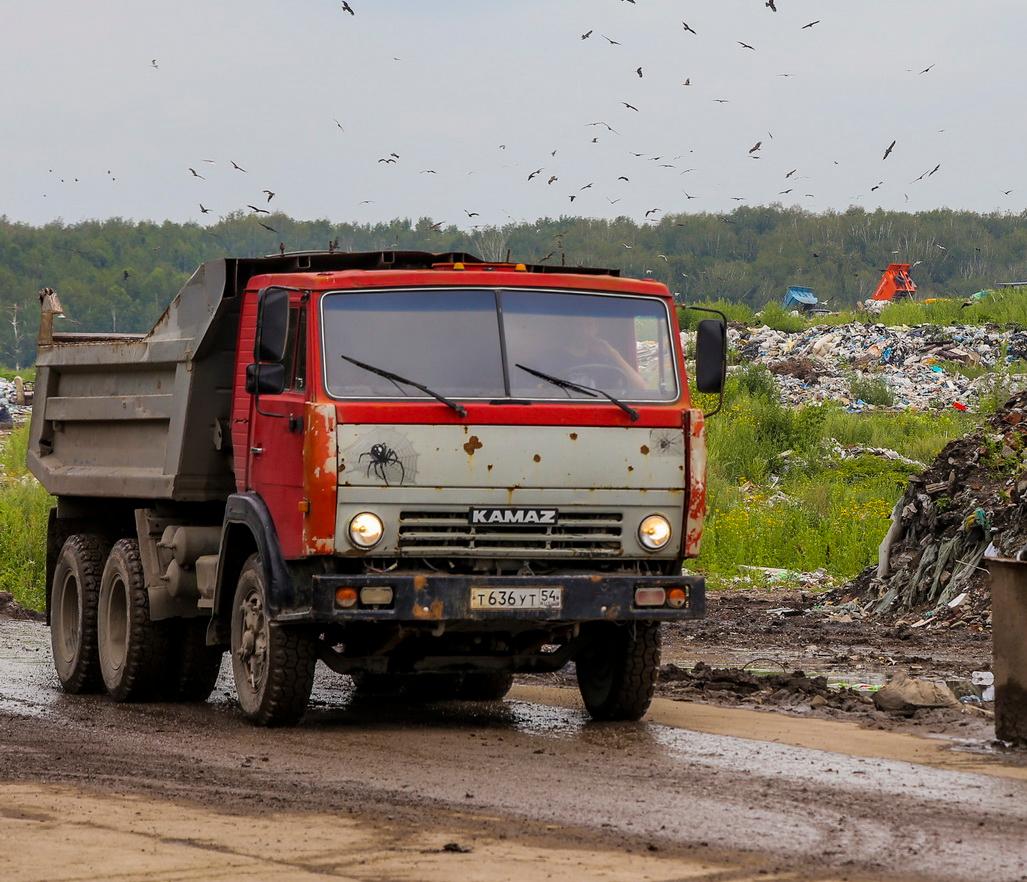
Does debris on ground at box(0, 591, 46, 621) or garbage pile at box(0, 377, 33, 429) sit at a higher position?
garbage pile at box(0, 377, 33, 429)

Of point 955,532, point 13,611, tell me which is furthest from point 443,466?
point 13,611

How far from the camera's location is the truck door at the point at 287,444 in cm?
931

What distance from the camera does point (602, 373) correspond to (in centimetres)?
967

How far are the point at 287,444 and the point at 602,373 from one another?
5.64ft

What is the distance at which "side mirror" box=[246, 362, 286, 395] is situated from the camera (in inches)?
374

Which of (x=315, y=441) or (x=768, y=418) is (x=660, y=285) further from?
(x=768, y=418)

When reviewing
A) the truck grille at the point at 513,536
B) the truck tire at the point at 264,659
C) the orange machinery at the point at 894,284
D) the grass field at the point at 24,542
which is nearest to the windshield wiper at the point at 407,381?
the truck grille at the point at 513,536

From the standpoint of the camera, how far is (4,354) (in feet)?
252

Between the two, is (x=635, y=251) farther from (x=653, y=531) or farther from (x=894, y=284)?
(x=653, y=531)

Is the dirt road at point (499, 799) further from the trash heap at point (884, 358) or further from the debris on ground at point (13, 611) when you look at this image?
the trash heap at point (884, 358)

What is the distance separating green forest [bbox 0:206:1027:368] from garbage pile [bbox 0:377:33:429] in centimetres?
3055

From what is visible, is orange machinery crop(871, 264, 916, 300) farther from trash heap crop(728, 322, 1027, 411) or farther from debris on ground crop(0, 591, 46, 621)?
debris on ground crop(0, 591, 46, 621)

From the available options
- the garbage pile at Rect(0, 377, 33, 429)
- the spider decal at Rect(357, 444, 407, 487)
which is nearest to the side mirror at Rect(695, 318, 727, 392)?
the spider decal at Rect(357, 444, 407, 487)

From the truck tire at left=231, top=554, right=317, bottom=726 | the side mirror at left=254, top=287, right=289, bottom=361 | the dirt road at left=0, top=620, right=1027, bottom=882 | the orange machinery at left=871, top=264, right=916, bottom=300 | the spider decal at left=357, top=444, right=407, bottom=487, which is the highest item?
the orange machinery at left=871, top=264, right=916, bottom=300
